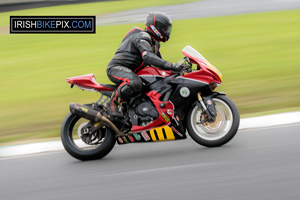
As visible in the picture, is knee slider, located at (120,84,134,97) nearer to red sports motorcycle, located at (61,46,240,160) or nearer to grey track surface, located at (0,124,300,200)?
red sports motorcycle, located at (61,46,240,160)

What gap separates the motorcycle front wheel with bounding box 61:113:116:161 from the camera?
636cm

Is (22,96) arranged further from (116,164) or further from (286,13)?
(286,13)

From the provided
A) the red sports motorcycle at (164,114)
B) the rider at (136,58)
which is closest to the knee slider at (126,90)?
the rider at (136,58)

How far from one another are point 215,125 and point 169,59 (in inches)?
250

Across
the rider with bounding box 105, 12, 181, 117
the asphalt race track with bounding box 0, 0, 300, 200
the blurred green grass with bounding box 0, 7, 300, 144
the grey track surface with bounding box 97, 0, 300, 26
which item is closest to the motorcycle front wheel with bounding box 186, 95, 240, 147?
the asphalt race track with bounding box 0, 0, 300, 200

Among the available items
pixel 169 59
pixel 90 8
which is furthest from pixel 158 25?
pixel 90 8

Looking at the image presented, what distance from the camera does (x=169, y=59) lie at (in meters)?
12.5

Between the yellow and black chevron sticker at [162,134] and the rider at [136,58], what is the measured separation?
474mm

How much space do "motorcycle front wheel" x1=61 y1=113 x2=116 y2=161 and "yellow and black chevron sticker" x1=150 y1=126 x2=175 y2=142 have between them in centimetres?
51

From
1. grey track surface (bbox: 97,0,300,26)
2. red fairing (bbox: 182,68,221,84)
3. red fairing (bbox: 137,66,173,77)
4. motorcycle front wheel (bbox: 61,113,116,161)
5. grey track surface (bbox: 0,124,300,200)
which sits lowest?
grey track surface (bbox: 0,124,300,200)

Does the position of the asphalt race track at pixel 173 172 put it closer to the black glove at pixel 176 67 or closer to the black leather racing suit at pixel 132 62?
the black leather racing suit at pixel 132 62

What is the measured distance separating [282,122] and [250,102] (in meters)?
1.40

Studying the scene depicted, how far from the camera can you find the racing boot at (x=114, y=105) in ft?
20.7

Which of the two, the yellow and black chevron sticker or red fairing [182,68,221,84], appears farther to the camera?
the yellow and black chevron sticker
